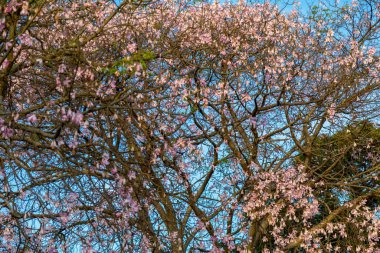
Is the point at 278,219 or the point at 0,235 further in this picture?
the point at 278,219

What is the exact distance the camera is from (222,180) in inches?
524

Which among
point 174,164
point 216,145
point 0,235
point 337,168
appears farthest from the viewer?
point 337,168

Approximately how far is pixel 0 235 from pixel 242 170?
622cm

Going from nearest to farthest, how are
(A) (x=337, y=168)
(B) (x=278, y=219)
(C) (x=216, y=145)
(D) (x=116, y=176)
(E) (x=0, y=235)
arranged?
(D) (x=116, y=176), (E) (x=0, y=235), (C) (x=216, y=145), (B) (x=278, y=219), (A) (x=337, y=168)

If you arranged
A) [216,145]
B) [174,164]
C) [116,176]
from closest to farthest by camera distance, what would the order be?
[116,176] → [174,164] → [216,145]

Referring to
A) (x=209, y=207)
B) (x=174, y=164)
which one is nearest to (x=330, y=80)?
(x=209, y=207)

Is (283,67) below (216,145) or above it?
above

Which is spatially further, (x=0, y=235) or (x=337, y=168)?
(x=337, y=168)

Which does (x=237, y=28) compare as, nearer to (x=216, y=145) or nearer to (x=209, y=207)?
(x=216, y=145)

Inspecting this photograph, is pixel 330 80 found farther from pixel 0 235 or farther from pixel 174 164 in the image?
pixel 0 235

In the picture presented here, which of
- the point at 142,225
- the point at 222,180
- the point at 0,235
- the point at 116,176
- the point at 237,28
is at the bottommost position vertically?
the point at 142,225

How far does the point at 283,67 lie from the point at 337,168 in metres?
4.52

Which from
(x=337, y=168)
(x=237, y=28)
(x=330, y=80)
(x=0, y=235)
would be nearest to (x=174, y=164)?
(x=0, y=235)

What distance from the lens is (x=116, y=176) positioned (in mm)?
7465
